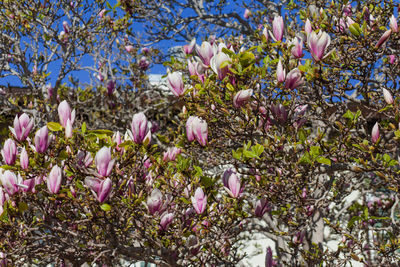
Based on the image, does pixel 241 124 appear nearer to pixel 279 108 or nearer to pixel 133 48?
pixel 279 108

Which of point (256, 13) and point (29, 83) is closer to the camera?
point (29, 83)

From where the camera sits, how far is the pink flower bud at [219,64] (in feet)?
7.11

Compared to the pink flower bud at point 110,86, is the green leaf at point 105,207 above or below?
below

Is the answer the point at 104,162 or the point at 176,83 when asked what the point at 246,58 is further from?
the point at 104,162

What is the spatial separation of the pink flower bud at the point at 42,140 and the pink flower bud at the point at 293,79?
143 centimetres

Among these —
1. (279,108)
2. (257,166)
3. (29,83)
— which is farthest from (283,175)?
(29,83)

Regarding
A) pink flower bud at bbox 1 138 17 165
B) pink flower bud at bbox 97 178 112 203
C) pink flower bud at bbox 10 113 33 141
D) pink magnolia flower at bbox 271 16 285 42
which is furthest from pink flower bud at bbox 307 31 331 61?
pink flower bud at bbox 1 138 17 165

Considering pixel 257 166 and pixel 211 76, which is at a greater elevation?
pixel 211 76

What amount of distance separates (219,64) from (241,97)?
0.77 ft

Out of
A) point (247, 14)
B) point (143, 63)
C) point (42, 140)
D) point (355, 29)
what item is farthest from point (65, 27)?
point (355, 29)

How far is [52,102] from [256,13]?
338 cm

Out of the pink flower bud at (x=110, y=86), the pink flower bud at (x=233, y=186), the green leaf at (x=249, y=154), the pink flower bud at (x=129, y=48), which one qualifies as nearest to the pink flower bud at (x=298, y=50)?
the green leaf at (x=249, y=154)

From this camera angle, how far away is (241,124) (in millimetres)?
2359

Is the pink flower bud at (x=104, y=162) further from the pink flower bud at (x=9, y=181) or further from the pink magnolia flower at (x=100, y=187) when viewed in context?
the pink flower bud at (x=9, y=181)
